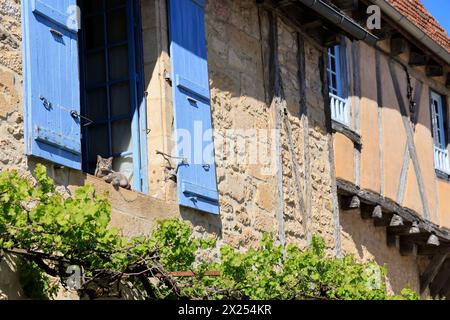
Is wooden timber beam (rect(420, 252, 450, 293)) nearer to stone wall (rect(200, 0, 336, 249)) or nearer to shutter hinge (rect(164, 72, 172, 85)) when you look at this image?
stone wall (rect(200, 0, 336, 249))

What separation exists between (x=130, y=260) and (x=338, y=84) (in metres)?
5.46

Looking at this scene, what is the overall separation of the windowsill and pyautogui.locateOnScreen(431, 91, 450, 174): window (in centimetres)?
235

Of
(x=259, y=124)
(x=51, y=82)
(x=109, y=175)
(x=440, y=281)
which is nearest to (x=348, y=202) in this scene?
(x=259, y=124)

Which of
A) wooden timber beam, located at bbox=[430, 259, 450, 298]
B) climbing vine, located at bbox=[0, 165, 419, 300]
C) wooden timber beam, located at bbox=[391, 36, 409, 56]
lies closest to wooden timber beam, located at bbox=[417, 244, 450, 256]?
wooden timber beam, located at bbox=[430, 259, 450, 298]

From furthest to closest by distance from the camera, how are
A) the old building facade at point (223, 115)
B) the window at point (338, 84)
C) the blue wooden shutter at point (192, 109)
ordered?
the window at point (338, 84)
the blue wooden shutter at point (192, 109)
the old building facade at point (223, 115)

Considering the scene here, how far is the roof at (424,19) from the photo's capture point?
14.6 metres

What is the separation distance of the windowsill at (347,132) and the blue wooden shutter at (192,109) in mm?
2619

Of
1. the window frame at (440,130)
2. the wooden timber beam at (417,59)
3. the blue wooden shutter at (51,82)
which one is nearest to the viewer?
the blue wooden shutter at (51,82)

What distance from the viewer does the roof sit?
14.6m

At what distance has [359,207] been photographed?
12523mm

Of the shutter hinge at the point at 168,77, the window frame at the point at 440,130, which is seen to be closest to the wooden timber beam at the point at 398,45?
the window frame at the point at 440,130

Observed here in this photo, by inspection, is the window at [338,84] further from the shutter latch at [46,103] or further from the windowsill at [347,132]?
the shutter latch at [46,103]
